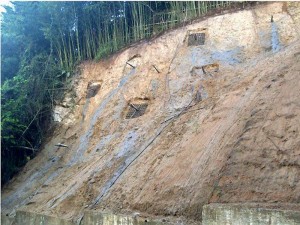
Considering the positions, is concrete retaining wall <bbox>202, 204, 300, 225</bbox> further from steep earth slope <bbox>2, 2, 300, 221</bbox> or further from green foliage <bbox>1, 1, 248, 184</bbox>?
green foliage <bbox>1, 1, 248, 184</bbox>

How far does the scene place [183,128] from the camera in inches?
430

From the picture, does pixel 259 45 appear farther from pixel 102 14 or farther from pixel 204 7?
pixel 102 14

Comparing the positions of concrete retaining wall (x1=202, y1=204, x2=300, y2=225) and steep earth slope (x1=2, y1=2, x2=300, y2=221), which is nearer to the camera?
concrete retaining wall (x1=202, y1=204, x2=300, y2=225)

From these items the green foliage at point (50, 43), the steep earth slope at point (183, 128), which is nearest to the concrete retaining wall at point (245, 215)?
the steep earth slope at point (183, 128)

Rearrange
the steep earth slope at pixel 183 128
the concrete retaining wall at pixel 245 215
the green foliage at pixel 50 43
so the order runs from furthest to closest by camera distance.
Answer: the green foliage at pixel 50 43 < the steep earth slope at pixel 183 128 < the concrete retaining wall at pixel 245 215

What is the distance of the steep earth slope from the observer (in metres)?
7.07

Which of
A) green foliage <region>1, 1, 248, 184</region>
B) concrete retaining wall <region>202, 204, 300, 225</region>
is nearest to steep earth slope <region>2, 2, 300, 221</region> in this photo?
concrete retaining wall <region>202, 204, 300, 225</region>

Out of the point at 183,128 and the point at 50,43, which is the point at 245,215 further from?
the point at 50,43

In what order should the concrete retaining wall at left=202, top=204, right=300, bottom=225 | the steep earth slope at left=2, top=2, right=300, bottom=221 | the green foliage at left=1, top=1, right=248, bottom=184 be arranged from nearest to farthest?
the concrete retaining wall at left=202, top=204, right=300, bottom=225, the steep earth slope at left=2, top=2, right=300, bottom=221, the green foliage at left=1, top=1, right=248, bottom=184

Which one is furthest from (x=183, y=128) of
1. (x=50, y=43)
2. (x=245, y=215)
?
(x=50, y=43)

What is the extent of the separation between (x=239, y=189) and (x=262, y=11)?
1147 cm

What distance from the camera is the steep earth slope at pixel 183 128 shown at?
707 centimetres

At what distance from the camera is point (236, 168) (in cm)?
694

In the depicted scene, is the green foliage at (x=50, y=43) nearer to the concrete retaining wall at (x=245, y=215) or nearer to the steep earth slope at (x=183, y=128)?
the steep earth slope at (x=183, y=128)
